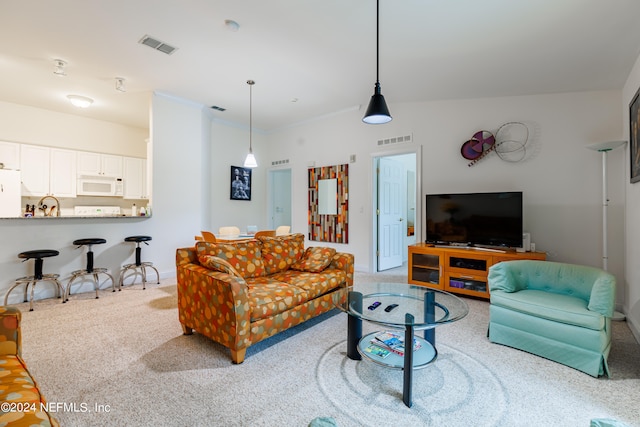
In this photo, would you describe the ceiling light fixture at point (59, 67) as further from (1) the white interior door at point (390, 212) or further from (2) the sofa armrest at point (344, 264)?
(1) the white interior door at point (390, 212)

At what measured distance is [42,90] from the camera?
4246mm

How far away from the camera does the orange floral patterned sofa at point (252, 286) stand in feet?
6.96

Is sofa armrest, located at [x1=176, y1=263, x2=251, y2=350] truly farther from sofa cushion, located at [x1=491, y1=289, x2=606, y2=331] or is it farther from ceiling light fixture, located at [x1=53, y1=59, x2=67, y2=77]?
ceiling light fixture, located at [x1=53, y1=59, x2=67, y2=77]

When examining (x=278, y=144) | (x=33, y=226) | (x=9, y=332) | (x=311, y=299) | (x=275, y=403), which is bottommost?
(x=275, y=403)

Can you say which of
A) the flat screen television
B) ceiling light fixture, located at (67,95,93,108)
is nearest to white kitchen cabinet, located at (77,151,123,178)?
ceiling light fixture, located at (67,95,93,108)

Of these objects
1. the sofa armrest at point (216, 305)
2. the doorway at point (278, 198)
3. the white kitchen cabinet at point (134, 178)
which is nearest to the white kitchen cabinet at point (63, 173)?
the white kitchen cabinet at point (134, 178)

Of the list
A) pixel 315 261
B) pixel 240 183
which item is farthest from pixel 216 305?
pixel 240 183

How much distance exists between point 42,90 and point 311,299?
16.4ft

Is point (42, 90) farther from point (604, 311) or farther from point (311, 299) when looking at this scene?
point (604, 311)

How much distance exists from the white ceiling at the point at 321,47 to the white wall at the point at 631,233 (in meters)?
0.22

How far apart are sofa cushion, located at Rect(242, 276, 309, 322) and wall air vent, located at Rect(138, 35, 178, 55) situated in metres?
2.65

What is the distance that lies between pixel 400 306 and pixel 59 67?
4647 millimetres

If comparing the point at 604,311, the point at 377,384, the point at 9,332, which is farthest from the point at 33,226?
the point at 604,311

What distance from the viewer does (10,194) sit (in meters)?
4.48
